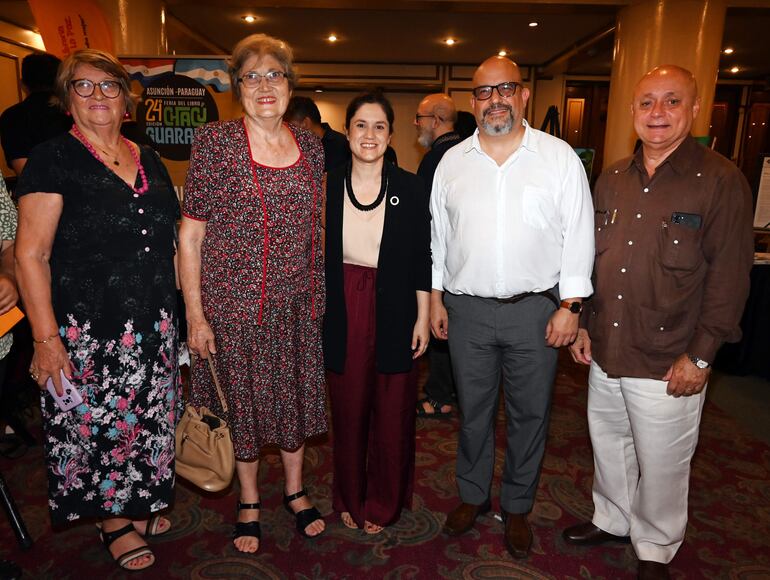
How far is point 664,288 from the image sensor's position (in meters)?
1.91

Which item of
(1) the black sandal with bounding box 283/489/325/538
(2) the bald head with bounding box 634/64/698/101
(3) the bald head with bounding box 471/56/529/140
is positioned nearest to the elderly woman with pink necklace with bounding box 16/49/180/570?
(1) the black sandal with bounding box 283/489/325/538

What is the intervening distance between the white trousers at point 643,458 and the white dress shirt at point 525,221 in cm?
45

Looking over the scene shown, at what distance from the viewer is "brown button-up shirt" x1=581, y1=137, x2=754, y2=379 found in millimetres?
1819

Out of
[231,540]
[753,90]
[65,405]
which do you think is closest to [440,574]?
[231,540]

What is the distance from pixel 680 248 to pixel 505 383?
836mm

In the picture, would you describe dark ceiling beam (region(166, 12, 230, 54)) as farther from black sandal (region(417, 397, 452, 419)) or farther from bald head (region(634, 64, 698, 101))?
bald head (region(634, 64, 698, 101))

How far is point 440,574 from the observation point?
2162mm

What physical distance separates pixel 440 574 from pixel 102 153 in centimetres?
204

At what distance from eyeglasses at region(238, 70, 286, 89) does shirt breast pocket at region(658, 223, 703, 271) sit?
1.47 meters

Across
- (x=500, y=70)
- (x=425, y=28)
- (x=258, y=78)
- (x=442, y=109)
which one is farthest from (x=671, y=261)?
(x=425, y=28)

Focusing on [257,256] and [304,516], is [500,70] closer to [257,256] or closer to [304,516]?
[257,256]

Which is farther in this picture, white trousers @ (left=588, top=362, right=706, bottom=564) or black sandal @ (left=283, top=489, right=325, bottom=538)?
black sandal @ (left=283, top=489, right=325, bottom=538)

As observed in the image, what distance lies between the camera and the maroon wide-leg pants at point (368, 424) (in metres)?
2.14

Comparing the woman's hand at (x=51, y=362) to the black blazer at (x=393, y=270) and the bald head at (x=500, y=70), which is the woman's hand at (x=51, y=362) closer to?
the black blazer at (x=393, y=270)
